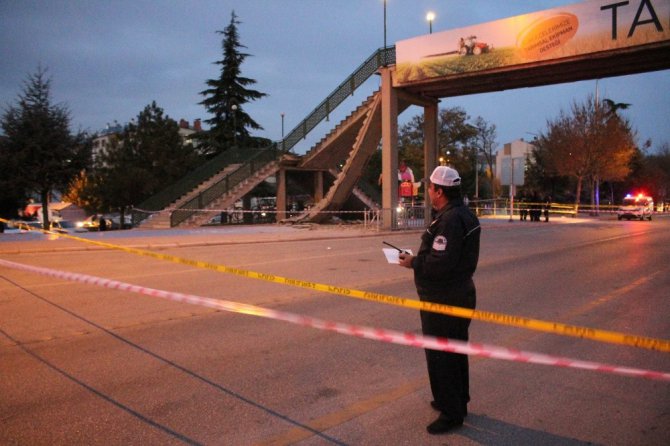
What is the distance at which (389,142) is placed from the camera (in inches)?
969

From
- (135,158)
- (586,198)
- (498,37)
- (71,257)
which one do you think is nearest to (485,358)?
(71,257)

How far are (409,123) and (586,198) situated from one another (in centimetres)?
2604

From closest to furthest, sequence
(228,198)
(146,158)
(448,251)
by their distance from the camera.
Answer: (448,251) < (228,198) < (146,158)

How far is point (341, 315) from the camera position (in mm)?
7234

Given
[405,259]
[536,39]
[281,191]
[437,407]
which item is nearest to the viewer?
[405,259]

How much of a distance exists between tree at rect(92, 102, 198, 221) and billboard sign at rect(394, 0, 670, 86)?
54.2 ft

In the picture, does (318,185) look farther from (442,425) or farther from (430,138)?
(442,425)

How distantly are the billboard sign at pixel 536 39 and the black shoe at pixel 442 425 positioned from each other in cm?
2015

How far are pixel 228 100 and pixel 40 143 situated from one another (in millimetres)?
19633

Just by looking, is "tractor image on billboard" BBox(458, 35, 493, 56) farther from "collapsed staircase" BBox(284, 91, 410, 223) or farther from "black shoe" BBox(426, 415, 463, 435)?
"black shoe" BBox(426, 415, 463, 435)

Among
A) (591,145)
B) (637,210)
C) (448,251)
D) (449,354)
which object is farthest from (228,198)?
(591,145)

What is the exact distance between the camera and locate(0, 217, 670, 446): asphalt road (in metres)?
3.80

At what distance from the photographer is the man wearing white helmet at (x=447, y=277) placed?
366cm

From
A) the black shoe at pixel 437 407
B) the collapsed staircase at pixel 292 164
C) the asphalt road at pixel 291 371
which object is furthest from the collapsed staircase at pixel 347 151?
the black shoe at pixel 437 407
